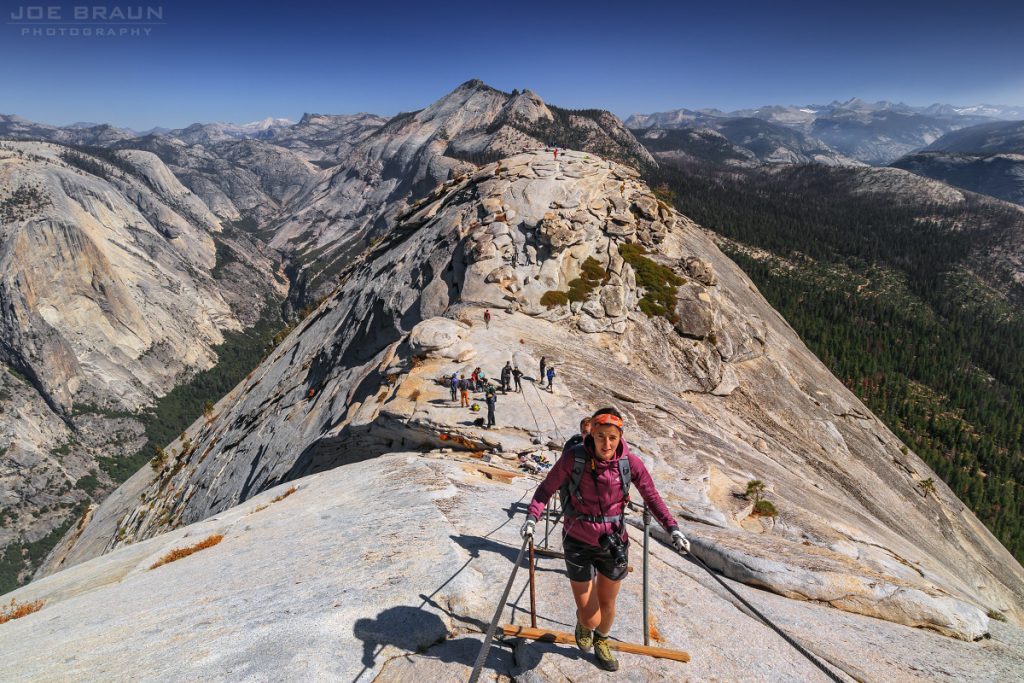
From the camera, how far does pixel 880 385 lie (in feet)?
391

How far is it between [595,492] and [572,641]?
300 centimetres

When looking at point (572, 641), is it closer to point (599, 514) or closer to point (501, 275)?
point (599, 514)

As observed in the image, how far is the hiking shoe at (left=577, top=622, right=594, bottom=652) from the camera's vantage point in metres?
7.98

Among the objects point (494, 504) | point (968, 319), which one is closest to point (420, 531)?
point (494, 504)

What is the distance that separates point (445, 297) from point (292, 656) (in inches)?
1367

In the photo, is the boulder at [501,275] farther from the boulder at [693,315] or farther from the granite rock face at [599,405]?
the boulder at [693,315]

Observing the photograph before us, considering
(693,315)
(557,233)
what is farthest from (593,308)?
(693,315)

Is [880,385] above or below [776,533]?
below

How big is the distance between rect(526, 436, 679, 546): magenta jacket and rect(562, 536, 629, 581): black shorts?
14 cm

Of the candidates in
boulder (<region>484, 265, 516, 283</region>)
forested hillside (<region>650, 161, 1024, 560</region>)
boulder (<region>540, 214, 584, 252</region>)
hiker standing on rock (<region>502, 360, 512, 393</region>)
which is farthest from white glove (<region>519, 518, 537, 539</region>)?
forested hillside (<region>650, 161, 1024, 560</region>)

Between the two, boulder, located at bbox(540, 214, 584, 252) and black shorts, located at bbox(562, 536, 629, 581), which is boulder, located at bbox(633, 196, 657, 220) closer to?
boulder, located at bbox(540, 214, 584, 252)

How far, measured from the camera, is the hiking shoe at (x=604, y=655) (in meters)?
7.70

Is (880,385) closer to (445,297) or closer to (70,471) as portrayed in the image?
(445,297)

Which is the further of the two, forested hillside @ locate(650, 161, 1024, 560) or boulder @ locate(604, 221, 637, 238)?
forested hillside @ locate(650, 161, 1024, 560)
